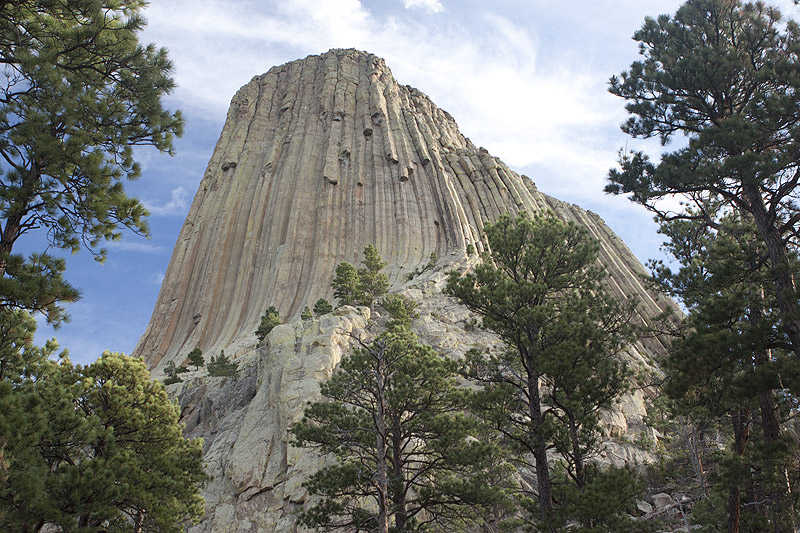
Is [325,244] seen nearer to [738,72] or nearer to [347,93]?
[347,93]

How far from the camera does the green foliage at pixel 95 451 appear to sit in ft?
29.2

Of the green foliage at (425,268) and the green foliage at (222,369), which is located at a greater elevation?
the green foliage at (425,268)

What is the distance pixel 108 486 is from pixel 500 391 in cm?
940

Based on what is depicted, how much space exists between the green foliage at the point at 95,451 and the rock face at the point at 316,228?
8418mm

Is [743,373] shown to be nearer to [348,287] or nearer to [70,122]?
[70,122]

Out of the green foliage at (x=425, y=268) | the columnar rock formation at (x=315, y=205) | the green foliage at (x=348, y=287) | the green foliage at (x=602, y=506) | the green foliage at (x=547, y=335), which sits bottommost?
the green foliage at (x=602, y=506)

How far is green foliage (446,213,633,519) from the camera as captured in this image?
1362cm

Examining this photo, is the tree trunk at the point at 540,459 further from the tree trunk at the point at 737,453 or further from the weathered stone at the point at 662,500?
the weathered stone at the point at 662,500

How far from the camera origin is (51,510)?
1018cm

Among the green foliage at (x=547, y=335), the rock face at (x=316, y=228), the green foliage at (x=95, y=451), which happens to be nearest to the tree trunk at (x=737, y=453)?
the green foliage at (x=547, y=335)

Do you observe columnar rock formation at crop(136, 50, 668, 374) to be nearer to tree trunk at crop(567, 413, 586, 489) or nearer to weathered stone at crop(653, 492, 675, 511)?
weathered stone at crop(653, 492, 675, 511)

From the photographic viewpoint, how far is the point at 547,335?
15.0 meters

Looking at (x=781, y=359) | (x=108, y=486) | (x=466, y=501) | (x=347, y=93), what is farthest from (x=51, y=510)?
(x=347, y=93)

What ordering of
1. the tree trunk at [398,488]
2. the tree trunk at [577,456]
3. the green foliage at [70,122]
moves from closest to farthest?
1. the green foliage at [70,122]
2. the tree trunk at [577,456]
3. the tree trunk at [398,488]
